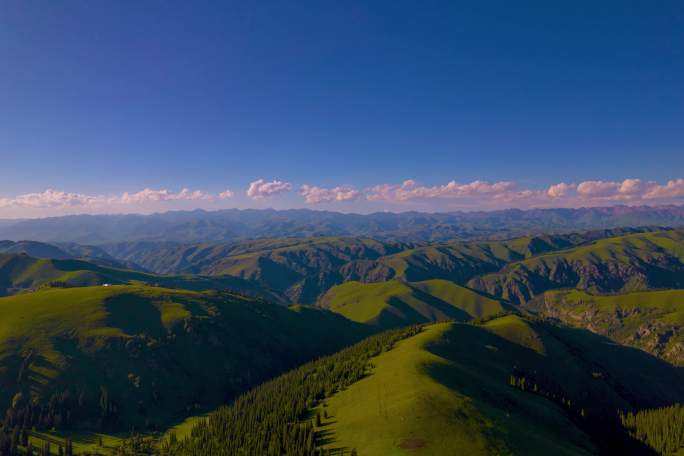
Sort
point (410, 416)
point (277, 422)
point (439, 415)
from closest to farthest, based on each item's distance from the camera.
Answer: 1. point (410, 416)
2. point (439, 415)
3. point (277, 422)

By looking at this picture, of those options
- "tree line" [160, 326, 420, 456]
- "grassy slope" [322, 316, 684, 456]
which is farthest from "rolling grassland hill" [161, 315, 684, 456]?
"tree line" [160, 326, 420, 456]

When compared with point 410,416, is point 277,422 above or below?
below

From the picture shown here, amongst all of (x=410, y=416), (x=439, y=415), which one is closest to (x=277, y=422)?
(x=410, y=416)

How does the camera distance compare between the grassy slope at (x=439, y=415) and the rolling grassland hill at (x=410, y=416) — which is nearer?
the grassy slope at (x=439, y=415)

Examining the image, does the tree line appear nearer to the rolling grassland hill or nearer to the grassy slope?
the rolling grassland hill

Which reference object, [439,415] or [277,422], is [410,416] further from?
[277,422]

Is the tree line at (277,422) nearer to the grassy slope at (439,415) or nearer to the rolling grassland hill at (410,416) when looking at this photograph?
the rolling grassland hill at (410,416)

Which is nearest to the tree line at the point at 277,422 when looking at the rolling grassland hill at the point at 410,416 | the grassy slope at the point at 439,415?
the rolling grassland hill at the point at 410,416

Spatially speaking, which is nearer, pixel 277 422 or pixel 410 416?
pixel 410 416

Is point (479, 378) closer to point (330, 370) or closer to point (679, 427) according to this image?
point (330, 370)

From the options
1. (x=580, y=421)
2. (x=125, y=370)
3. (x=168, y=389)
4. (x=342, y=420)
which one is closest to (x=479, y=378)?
(x=580, y=421)

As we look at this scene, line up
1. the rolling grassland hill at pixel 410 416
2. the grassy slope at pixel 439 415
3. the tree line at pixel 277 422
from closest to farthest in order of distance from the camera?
the grassy slope at pixel 439 415 < the rolling grassland hill at pixel 410 416 < the tree line at pixel 277 422
